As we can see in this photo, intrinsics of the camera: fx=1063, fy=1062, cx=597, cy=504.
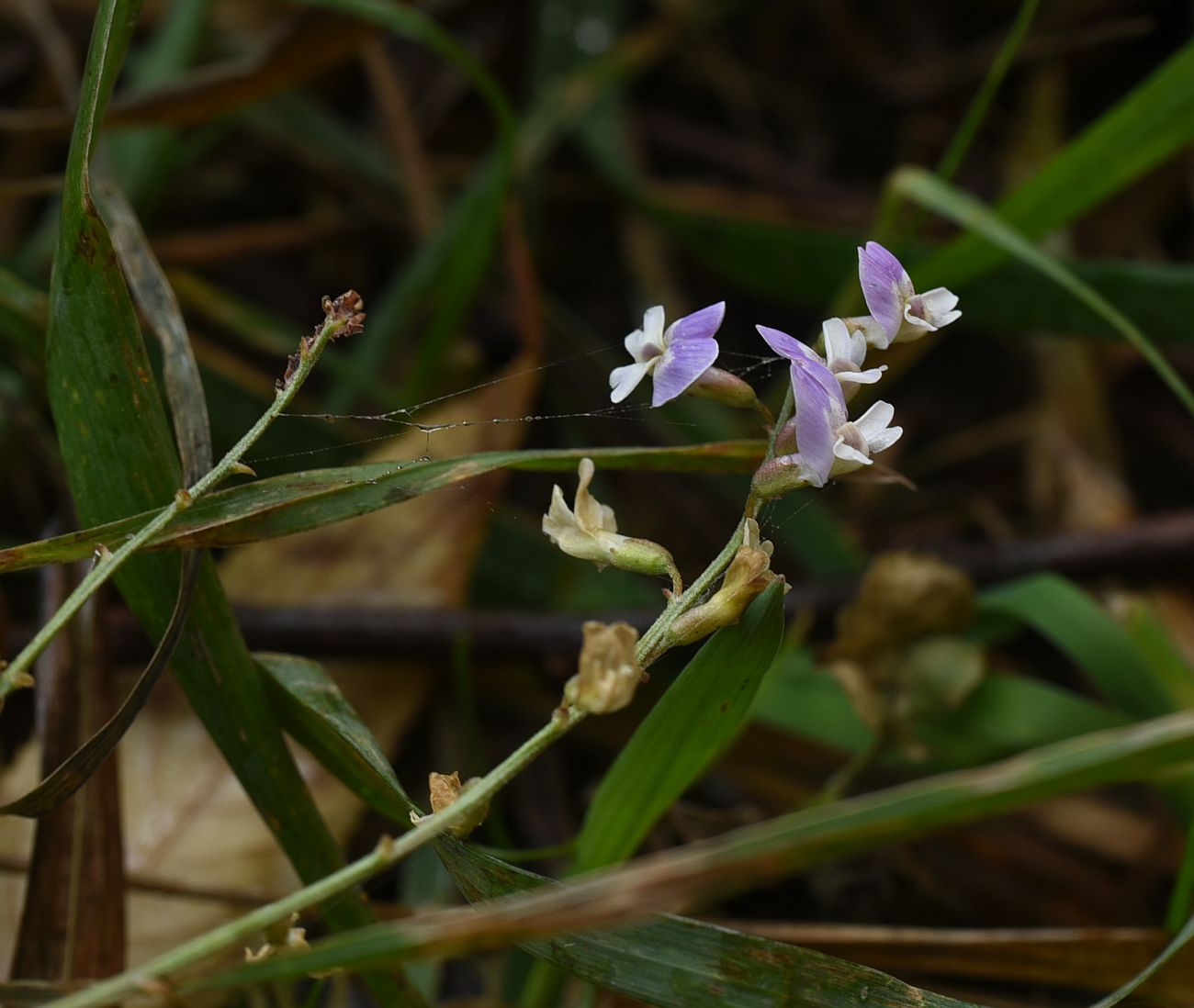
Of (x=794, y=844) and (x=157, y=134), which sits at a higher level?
(x=157, y=134)

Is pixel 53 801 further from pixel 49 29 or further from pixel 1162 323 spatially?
pixel 49 29

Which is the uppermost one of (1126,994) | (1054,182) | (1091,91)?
(1091,91)

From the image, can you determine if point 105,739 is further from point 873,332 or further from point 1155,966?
point 1155,966

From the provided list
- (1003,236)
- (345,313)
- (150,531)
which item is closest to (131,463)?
(150,531)

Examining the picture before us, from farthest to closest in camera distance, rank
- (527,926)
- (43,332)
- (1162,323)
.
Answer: (1162,323) < (43,332) < (527,926)

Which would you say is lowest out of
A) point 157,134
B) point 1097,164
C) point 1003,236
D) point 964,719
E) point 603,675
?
point 964,719

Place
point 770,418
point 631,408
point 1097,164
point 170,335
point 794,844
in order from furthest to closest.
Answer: point 1097,164 < point 631,408 < point 170,335 < point 770,418 < point 794,844

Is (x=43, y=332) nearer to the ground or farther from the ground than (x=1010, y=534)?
farther from the ground

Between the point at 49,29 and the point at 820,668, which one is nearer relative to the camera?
the point at 820,668

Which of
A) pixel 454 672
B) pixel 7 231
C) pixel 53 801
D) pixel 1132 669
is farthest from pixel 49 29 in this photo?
pixel 1132 669
